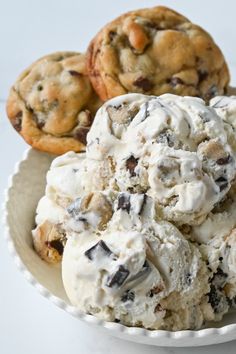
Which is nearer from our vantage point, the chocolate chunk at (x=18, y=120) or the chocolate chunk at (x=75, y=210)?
the chocolate chunk at (x=75, y=210)

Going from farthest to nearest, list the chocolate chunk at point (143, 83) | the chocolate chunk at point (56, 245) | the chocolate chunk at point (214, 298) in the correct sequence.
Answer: the chocolate chunk at point (143, 83), the chocolate chunk at point (56, 245), the chocolate chunk at point (214, 298)

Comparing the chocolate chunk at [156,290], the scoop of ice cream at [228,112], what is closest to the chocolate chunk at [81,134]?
the scoop of ice cream at [228,112]

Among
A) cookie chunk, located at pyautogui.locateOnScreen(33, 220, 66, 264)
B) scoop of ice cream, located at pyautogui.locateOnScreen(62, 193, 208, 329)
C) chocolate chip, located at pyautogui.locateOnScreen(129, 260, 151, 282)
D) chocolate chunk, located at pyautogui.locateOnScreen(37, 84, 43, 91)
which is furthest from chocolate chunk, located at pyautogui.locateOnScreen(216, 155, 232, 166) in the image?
chocolate chunk, located at pyautogui.locateOnScreen(37, 84, 43, 91)

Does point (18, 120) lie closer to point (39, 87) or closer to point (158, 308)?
point (39, 87)

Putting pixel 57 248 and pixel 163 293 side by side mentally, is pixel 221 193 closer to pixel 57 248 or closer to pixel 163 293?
pixel 163 293

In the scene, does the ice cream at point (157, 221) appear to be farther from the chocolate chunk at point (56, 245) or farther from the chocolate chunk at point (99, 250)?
the chocolate chunk at point (56, 245)

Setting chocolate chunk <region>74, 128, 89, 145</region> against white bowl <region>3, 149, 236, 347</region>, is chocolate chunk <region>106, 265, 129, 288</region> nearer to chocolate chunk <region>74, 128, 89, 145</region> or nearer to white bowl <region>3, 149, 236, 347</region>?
white bowl <region>3, 149, 236, 347</region>
